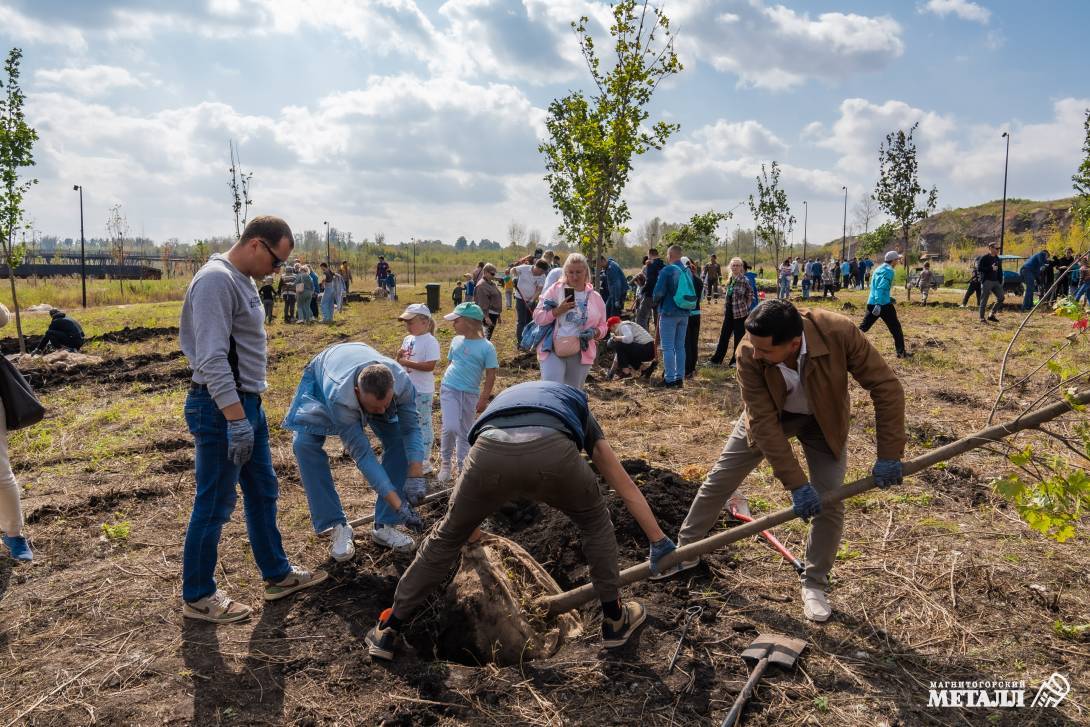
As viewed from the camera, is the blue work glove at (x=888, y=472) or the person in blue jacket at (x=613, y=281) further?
the person in blue jacket at (x=613, y=281)

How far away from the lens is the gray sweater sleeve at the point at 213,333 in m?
3.42

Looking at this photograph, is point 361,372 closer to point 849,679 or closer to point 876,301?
point 849,679

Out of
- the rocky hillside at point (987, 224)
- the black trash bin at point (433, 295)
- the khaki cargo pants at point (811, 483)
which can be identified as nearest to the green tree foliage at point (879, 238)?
the rocky hillside at point (987, 224)

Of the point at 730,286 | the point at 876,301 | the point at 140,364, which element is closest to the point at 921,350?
the point at 876,301

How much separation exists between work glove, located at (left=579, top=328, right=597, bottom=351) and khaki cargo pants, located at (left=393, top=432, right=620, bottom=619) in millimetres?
2953

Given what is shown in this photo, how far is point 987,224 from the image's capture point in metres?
65.5

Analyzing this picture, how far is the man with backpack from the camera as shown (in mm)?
9211

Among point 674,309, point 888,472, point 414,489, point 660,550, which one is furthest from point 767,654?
point 674,309

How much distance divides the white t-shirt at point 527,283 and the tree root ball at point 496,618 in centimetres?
859

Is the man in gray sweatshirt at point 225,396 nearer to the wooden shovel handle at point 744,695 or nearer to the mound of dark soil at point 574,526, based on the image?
the mound of dark soil at point 574,526

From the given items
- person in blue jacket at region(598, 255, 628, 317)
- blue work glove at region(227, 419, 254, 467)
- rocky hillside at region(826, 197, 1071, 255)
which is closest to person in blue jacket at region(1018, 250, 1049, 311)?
person in blue jacket at region(598, 255, 628, 317)

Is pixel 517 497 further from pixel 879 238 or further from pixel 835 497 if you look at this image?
pixel 879 238

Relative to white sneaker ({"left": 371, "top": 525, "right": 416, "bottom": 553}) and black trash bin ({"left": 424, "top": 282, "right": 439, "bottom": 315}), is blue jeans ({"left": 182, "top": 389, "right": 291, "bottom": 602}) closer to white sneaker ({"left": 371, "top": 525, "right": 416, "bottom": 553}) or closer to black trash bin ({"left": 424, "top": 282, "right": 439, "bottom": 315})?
white sneaker ({"left": 371, "top": 525, "right": 416, "bottom": 553})

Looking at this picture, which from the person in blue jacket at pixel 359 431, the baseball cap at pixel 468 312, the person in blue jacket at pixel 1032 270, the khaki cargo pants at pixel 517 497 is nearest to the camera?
the khaki cargo pants at pixel 517 497
